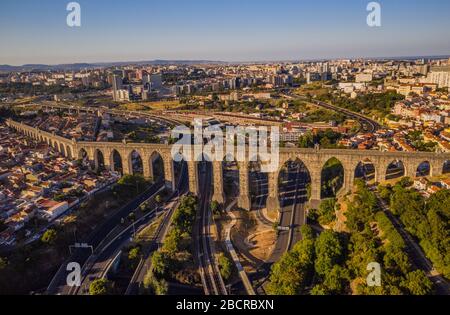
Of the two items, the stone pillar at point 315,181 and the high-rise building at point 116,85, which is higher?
the high-rise building at point 116,85

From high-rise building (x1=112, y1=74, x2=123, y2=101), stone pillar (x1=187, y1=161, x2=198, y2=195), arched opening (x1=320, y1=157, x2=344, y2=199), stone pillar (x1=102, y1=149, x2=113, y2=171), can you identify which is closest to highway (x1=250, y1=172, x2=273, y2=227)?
arched opening (x1=320, y1=157, x2=344, y2=199)

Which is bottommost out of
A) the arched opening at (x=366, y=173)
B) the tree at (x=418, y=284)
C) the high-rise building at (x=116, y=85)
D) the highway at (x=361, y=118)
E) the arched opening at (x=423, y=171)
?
the tree at (x=418, y=284)

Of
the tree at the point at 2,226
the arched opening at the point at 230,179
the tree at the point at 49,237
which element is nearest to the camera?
the tree at the point at 49,237

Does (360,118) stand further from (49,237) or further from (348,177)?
(49,237)

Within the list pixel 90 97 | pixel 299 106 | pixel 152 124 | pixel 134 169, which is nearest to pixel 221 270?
pixel 134 169

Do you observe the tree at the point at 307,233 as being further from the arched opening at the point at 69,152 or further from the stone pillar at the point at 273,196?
the arched opening at the point at 69,152

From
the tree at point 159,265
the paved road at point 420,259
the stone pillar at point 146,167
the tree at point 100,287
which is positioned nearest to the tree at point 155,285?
the tree at point 159,265
